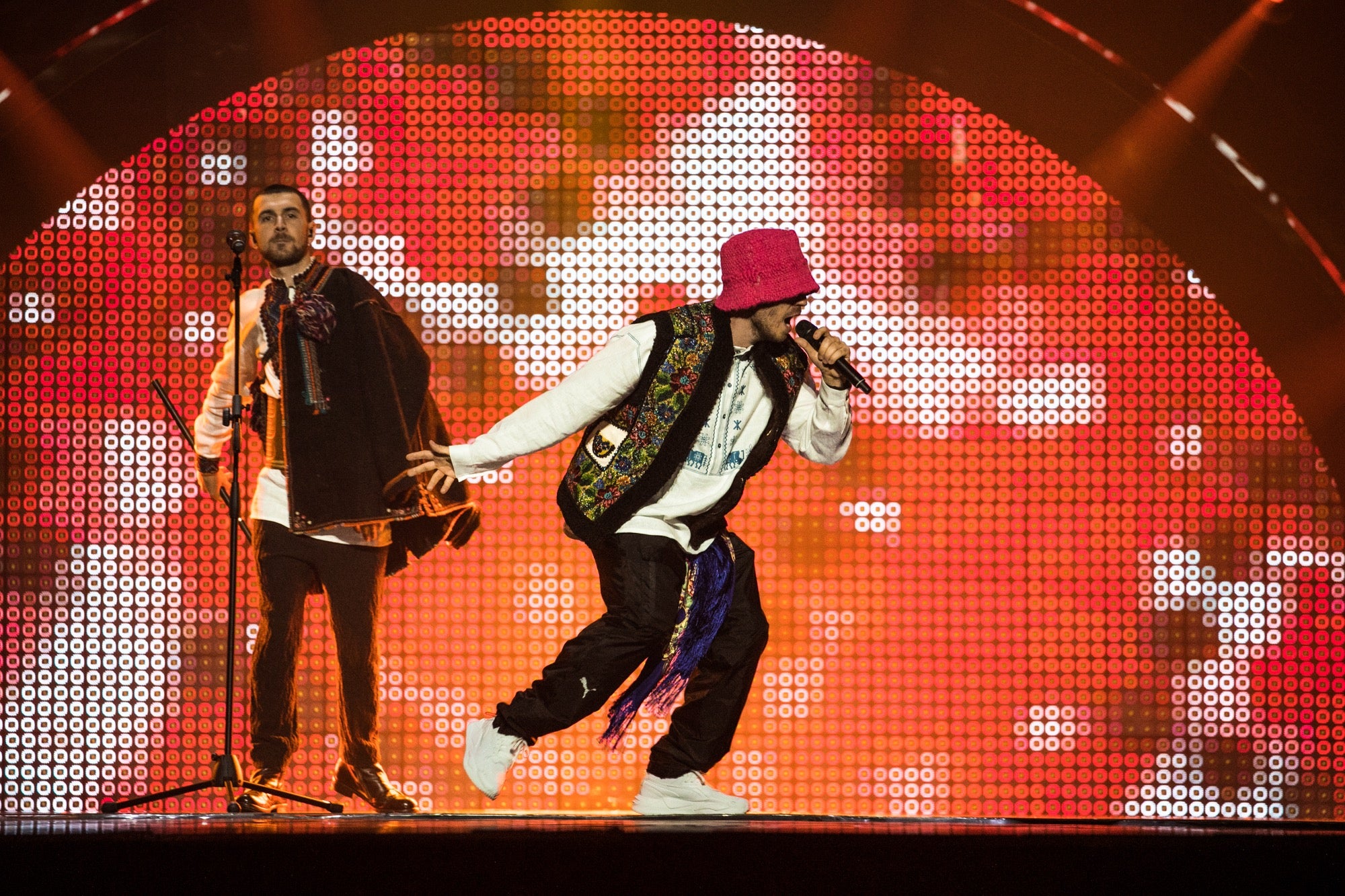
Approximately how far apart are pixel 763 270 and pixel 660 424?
45 cm

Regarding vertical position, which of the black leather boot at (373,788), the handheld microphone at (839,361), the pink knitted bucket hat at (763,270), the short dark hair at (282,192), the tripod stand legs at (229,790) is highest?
the short dark hair at (282,192)

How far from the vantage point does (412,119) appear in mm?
4691

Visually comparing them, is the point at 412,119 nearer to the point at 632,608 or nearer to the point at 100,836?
the point at 632,608

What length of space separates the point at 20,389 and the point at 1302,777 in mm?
4243

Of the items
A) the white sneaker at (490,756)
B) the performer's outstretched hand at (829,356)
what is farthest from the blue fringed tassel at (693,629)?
the performer's outstretched hand at (829,356)

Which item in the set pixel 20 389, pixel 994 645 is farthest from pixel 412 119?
pixel 994 645

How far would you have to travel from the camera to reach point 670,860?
3.02m

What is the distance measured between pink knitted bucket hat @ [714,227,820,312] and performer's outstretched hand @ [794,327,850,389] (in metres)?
0.13

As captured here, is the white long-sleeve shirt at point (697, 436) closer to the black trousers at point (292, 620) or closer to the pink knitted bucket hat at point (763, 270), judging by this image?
the pink knitted bucket hat at point (763, 270)

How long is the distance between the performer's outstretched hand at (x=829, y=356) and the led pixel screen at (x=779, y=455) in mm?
1080

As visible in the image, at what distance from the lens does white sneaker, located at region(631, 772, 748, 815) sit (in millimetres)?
3631

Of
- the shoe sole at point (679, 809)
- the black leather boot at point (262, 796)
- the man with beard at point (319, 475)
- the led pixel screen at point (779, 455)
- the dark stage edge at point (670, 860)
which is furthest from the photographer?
the led pixel screen at point (779, 455)

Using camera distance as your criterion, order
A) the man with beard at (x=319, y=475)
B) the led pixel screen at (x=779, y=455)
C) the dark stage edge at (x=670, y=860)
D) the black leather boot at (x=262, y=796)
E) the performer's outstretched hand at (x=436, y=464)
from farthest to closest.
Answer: the led pixel screen at (x=779, y=455) → the man with beard at (x=319, y=475) → the black leather boot at (x=262, y=796) → the performer's outstretched hand at (x=436, y=464) → the dark stage edge at (x=670, y=860)

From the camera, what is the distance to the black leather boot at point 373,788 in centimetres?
410
